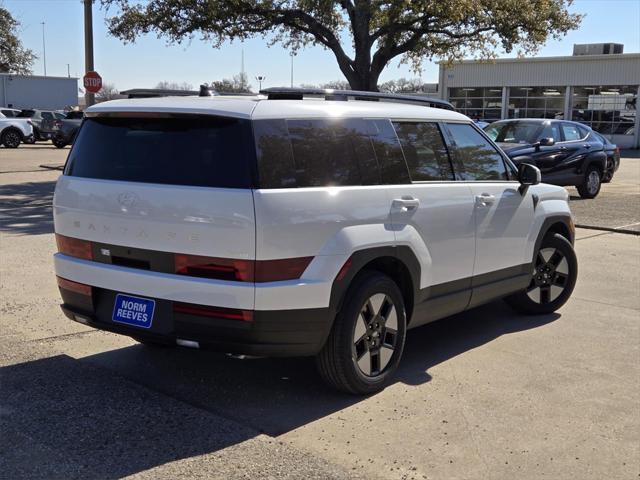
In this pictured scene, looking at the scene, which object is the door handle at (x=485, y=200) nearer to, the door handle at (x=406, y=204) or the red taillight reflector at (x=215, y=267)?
the door handle at (x=406, y=204)

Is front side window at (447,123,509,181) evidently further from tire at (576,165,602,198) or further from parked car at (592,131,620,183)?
parked car at (592,131,620,183)

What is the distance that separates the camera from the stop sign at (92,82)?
63.8 feet

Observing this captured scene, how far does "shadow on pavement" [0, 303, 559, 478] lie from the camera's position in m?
3.62

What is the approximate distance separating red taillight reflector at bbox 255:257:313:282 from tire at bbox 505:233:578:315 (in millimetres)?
3101

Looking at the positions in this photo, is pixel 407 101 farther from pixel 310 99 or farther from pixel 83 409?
pixel 83 409

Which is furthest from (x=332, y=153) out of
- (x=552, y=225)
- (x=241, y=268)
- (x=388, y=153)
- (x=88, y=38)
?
(x=88, y=38)

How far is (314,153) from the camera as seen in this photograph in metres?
4.23

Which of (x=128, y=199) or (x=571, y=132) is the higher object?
(x=571, y=132)

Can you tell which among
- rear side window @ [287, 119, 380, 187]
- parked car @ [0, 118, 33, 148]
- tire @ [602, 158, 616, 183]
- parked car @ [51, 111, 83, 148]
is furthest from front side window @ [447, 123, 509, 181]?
parked car @ [0, 118, 33, 148]

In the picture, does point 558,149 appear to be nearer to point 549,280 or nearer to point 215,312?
point 549,280

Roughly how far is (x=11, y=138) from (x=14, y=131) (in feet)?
1.18

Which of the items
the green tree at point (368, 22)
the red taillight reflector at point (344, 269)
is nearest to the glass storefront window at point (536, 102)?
the green tree at point (368, 22)

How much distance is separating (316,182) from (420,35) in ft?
49.6

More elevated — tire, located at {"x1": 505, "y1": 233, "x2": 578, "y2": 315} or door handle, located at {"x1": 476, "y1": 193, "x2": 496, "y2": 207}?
door handle, located at {"x1": 476, "y1": 193, "x2": 496, "y2": 207}
